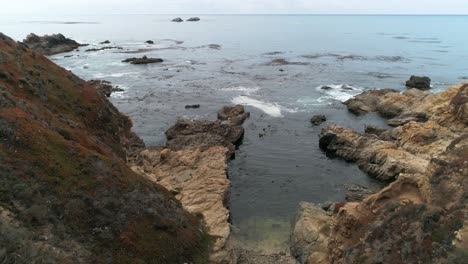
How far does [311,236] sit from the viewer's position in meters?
30.6

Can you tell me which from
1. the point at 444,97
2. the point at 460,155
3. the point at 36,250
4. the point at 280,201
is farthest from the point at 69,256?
the point at 444,97

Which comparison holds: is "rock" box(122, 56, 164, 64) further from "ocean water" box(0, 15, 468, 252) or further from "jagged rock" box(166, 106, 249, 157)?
"jagged rock" box(166, 106, 249, 157)

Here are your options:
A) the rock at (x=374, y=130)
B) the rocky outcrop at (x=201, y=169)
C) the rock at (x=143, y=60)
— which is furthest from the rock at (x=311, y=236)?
the rock at (x=143, y=60)

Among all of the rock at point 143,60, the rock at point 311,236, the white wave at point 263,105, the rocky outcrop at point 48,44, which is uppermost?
the rocky outcrop at point 48,44

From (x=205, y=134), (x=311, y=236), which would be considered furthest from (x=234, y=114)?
(x=311, y=236)

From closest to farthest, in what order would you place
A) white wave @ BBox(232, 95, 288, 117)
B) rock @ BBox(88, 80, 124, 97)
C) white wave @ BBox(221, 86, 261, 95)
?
white wave @ BBox(232, 95, 288, 117), rock @ BBox(88, 80, 124, 97), white wave @ BBox(221, 86, 261, 95)

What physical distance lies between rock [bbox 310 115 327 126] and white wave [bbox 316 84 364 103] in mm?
12636

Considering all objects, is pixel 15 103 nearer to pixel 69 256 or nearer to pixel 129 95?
pixel 69 256

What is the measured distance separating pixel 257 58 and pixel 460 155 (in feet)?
342

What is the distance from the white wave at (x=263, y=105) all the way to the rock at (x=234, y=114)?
4.90m

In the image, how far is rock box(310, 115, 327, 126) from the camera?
A: 6219 centimetres

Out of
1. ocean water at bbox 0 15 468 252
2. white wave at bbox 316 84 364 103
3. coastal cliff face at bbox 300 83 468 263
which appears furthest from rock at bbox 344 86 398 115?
coastal cliff face at bbox 300 83 468 263

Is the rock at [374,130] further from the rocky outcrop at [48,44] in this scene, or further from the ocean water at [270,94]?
the rocky outcrop at [48,44]

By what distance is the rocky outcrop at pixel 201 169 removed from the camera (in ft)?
105
